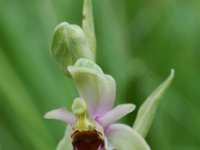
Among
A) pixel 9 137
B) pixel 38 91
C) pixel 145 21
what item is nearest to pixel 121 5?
pixel 145 21

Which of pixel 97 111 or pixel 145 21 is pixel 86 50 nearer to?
pixel 97 111

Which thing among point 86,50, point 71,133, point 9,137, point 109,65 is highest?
point 86,50

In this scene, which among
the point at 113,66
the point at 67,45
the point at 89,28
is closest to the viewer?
the point at 67,45

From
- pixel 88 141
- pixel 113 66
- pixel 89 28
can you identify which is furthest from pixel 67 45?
pixel 113 66

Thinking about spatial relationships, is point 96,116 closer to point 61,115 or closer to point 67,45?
point 61,115

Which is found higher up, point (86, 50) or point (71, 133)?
point (86, 50)

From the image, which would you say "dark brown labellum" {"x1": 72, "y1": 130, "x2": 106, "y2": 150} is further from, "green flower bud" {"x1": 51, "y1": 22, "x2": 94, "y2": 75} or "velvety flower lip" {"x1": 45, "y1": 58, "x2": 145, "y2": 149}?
"green flower bud" {"x1": 51, "y1": 22, "x2": 94, "y2": 75}
